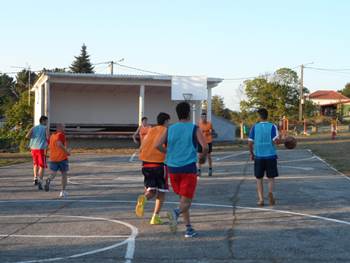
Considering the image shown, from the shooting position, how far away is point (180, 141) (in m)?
7.95

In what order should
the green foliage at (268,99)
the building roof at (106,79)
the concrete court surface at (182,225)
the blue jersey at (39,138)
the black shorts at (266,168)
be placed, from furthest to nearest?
the green foliage at (268,99), the building roof at (106,79), the blue jersey at (39,138), the black shorts at (266,168), the concrete court surface at (182,225)

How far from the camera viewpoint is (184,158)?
311 inches

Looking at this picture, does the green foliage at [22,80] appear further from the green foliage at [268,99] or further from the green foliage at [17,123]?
the green foliage at [17,123]

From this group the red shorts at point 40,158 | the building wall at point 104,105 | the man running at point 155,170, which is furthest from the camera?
the building wall at point 104,105

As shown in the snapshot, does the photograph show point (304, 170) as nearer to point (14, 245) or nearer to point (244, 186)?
point (244, 186)

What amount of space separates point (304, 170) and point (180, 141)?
1045cm

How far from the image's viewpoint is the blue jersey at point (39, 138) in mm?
14008

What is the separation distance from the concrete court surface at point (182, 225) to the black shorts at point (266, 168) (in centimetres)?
61

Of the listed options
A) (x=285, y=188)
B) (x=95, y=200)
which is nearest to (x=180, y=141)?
(x=95, y=200)

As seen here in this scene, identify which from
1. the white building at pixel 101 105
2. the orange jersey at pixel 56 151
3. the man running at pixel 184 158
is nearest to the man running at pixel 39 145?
the orange jersey at pixel 56 151

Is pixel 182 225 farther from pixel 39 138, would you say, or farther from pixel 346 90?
pixel 346 90

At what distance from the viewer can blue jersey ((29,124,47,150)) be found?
46.0 feet

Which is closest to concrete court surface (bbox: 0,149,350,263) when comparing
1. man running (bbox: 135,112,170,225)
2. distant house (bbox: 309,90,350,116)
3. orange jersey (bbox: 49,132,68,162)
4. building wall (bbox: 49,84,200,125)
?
man running (bbox: 135,112,170,225)

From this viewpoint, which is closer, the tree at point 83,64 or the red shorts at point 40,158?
the red shorts at point 40,158
